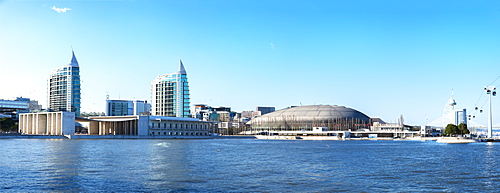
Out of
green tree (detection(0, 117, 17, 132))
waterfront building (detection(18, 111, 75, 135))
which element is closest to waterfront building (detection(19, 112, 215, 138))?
waterfront building (detection(18, 111, 75, 135))

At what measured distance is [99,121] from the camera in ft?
636

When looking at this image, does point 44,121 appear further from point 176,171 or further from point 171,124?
point 176,171

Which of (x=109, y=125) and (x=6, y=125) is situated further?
(x=109, y=125)

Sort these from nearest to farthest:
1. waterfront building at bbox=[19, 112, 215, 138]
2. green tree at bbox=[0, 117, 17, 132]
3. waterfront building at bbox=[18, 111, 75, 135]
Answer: waterfront building at bbox=[18, 111, 75, 135] → waterfront building at bbox=[19, 112, 215, 138] → green tree at bbox=[0, 117, 17, 132]

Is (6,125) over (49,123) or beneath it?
beneath

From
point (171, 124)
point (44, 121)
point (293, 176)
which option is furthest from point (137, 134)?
point (293, 176)

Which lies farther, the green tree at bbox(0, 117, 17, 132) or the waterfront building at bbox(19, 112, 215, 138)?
A: the green tree at bbox(0, 117, 17, 132)

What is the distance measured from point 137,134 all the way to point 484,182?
15501 centimetres

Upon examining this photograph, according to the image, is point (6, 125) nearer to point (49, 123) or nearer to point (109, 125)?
point (49, 123)

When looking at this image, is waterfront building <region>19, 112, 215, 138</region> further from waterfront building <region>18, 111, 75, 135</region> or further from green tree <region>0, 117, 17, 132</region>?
green tree <region>0, 117, 17, 132</region>

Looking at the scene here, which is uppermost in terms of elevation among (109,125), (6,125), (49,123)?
(49,123)

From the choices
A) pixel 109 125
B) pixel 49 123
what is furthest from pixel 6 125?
pixel 109 125

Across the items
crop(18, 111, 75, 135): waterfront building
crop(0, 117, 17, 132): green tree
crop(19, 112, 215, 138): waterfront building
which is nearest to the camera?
crop(18, 111, 75, 135): waterfront building

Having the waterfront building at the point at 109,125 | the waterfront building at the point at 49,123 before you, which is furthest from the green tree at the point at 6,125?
the waterfront building at the point at 109,125
